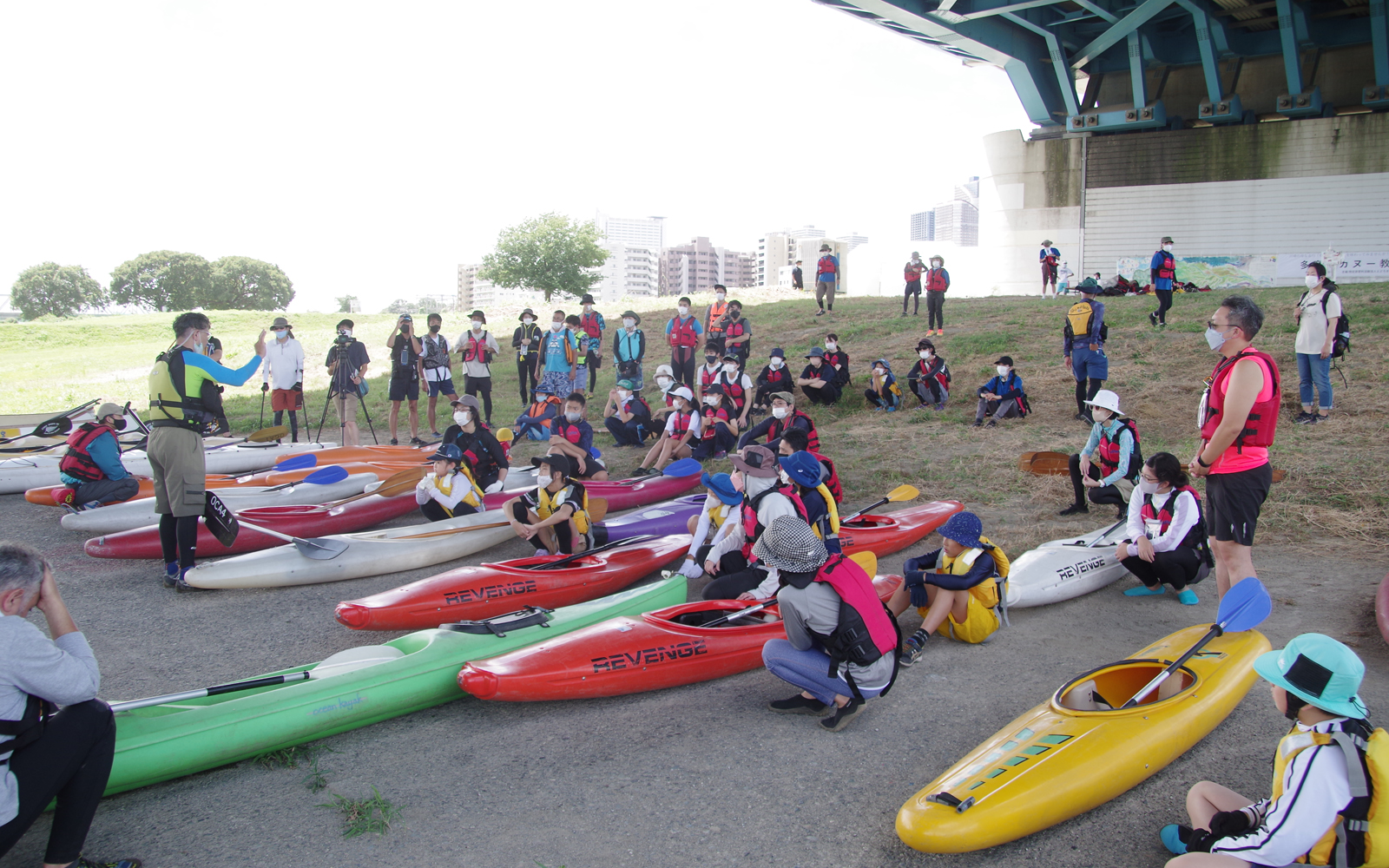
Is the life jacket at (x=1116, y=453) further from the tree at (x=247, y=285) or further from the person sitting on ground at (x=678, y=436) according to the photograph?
the tree at (x=247, y=285)

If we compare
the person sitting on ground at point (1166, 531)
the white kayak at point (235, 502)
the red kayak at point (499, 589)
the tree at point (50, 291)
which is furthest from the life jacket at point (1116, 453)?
the tree at point (50, 291)

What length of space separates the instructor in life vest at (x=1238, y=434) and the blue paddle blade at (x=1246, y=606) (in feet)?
0.73

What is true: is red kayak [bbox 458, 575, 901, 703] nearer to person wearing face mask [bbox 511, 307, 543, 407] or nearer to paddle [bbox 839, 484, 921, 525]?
paddle [bbox 839, 484, 921, 525]

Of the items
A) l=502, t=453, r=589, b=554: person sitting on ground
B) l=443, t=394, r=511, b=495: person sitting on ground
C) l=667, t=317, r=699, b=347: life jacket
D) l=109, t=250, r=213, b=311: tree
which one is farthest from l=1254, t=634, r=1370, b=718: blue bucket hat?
l=109, t=250, r=213, b=311: tree

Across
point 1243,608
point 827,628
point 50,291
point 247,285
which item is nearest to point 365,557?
point 827,628

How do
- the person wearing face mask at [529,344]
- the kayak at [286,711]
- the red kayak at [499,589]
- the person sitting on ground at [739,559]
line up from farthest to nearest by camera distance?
the person wearing face mask at [529,344], the person sitting on ground at [739,559], the red kayak at [499,589], the kayak at [286,711]

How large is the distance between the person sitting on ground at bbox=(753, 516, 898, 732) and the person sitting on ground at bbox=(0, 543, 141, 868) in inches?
98.0

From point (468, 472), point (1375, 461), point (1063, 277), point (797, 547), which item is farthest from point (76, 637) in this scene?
point (1063, 277)

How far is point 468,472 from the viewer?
23.4 ft

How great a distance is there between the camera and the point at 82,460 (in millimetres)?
7180

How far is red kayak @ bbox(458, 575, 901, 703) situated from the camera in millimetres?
3832

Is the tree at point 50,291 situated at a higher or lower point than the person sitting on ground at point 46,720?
higher

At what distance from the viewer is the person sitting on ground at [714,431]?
9.30 meters

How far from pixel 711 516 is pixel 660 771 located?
254 centimetres
